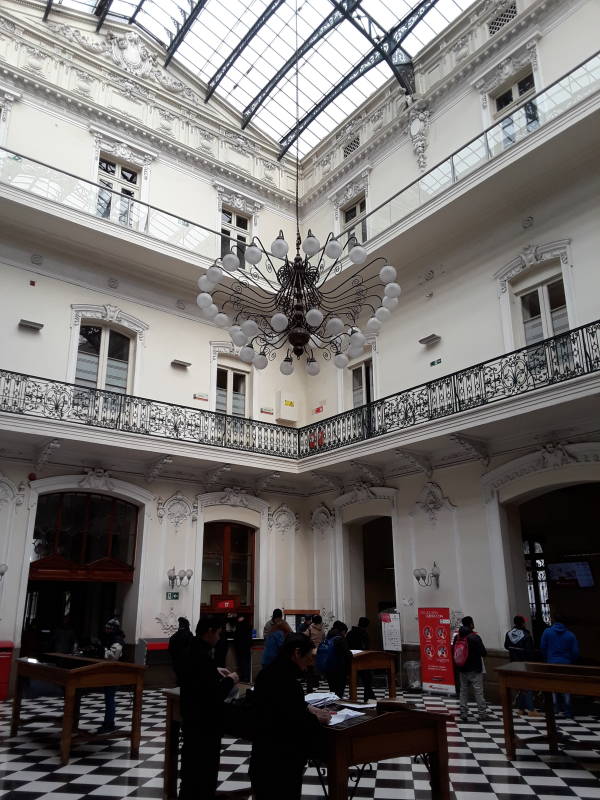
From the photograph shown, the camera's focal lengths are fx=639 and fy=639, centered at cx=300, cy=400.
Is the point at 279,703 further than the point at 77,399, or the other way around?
the point at 77,399

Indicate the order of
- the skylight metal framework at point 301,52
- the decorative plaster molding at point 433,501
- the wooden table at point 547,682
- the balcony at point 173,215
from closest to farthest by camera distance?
the wooden table at point 547,682
the balcony at point 173,215
the decorative plaster molding at point 433,501
the skylight metal framework at point 301,52

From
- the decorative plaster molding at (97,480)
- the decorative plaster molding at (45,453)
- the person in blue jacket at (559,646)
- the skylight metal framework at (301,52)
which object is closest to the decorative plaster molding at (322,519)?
the decorative plaster molding at (97,480)

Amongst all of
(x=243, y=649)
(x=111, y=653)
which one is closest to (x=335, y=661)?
(x=111, y=653)

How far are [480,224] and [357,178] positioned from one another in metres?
4.53

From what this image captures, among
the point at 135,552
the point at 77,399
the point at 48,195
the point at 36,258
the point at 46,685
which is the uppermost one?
the point at 48,195

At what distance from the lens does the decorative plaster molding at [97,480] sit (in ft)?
39.4

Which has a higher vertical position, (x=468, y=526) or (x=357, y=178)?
(x=357, y=178)

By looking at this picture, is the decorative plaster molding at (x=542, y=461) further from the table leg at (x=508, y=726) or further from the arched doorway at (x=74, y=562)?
the arched doorway at (x=74, y=562)

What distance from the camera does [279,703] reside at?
344 cm

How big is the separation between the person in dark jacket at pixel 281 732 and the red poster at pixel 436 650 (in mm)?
7516

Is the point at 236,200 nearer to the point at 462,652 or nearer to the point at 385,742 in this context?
the point at 462,652

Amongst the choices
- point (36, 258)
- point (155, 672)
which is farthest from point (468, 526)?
point (36, 258)

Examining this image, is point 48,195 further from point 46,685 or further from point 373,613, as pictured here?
point 373,613

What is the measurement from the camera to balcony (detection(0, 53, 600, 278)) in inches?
408
